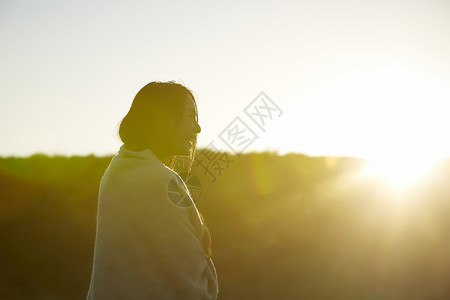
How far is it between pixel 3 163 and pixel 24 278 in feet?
8.42

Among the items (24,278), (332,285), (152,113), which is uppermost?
(152,113)

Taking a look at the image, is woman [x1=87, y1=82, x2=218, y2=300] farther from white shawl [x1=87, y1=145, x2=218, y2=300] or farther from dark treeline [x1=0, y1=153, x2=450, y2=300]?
dark treeline [x1=0, y1=153, x2=450, y2=300]

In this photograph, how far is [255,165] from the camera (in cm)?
759

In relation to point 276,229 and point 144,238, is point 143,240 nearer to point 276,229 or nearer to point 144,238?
point 144,238

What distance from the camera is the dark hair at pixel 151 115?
146 centimetres

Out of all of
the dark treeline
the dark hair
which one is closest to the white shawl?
the dark hair

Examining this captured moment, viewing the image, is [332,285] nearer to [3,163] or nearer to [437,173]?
[437,173]

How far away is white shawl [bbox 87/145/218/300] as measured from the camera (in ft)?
4.36

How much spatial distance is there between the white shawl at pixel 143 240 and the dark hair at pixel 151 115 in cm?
11

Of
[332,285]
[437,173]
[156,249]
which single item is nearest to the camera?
[156,249]

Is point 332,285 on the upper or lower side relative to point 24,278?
upper

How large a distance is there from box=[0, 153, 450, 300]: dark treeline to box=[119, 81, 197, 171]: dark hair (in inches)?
169

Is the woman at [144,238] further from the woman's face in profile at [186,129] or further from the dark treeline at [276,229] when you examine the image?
the dark treeline at [276,229]

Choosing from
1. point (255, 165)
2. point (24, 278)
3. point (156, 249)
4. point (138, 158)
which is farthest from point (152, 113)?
point (255, 165)
